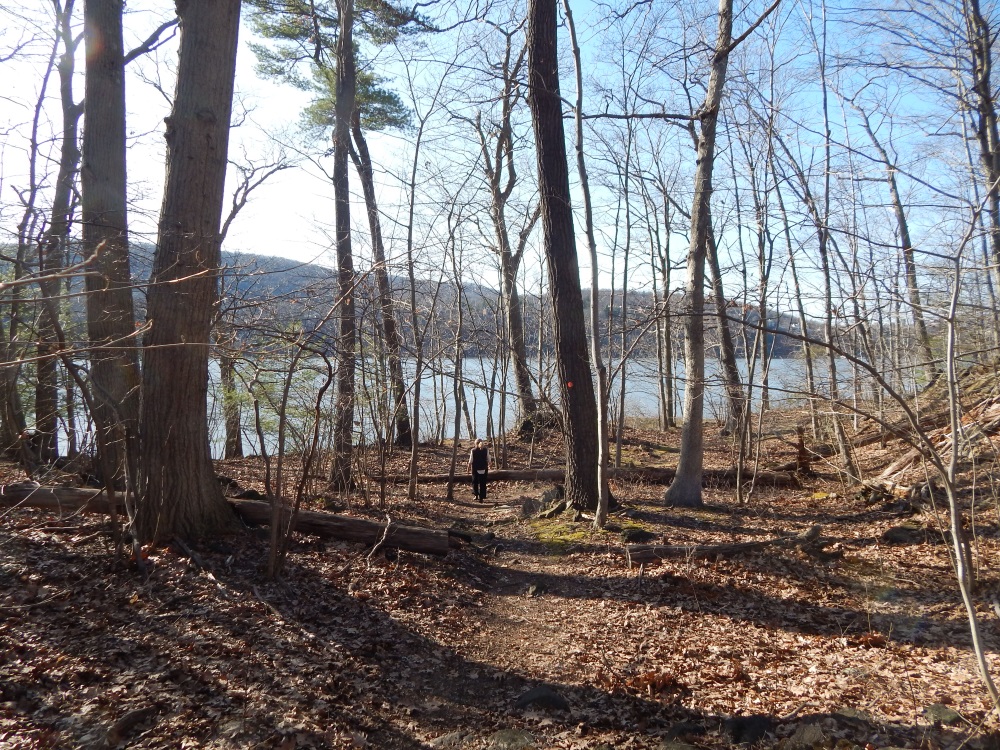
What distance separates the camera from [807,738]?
3934 mm

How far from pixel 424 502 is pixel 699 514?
478cm

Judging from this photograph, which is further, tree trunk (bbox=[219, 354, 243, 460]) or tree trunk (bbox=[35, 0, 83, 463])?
tree trunk (bbox=[219, 354, 243, 460])

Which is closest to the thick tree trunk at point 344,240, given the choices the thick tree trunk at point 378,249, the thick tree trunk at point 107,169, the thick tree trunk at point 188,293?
the thick tree trunk at point 378,249

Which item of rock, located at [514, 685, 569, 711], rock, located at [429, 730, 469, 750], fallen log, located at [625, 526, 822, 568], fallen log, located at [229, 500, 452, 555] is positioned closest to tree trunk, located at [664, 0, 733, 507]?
fallen log, located at [625, 526, 822, 568]

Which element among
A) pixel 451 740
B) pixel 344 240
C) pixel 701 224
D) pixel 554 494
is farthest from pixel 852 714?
pixel 344 240

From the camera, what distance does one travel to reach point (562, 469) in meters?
14.2

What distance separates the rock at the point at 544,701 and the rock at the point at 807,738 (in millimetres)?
1436

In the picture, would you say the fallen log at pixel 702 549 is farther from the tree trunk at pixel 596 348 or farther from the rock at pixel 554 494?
the rock at pixel 554 494

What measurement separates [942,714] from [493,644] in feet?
10.6

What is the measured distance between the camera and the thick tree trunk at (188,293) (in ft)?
19.7

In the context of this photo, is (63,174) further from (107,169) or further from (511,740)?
(511,740)

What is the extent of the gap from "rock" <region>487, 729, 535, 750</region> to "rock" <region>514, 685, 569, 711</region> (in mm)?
315

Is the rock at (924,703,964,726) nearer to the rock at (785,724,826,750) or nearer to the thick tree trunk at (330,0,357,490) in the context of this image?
the rock at (785,724,826,750)

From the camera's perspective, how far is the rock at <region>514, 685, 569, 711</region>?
453 centimetres
